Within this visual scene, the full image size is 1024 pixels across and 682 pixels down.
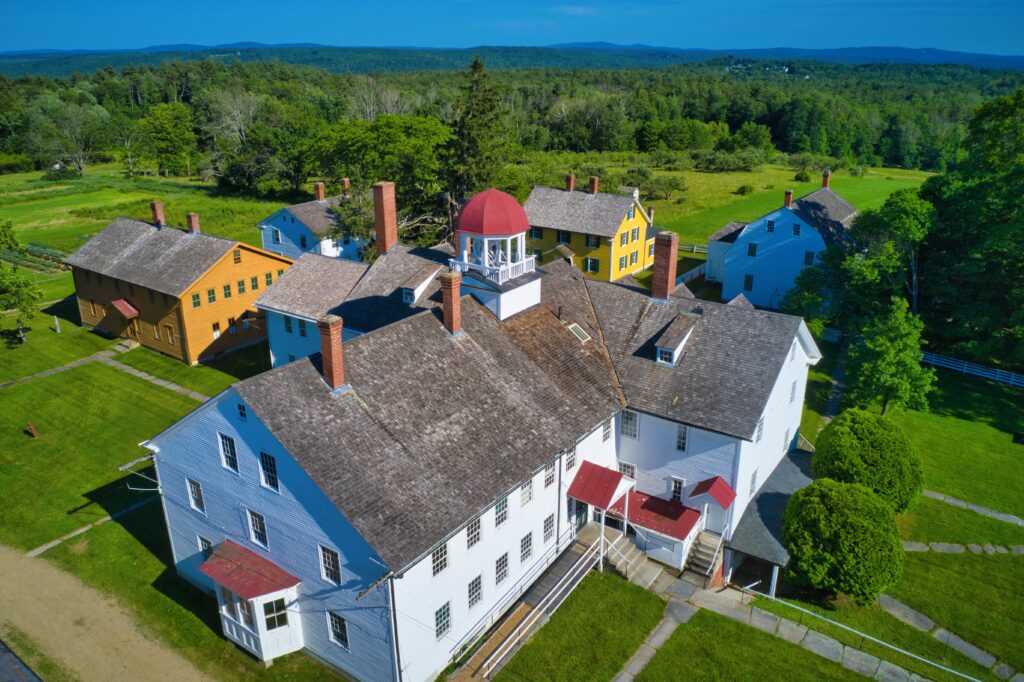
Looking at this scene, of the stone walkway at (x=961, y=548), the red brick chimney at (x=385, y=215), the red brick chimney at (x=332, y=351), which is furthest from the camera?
the red brick chimney at (x=385, y=215)

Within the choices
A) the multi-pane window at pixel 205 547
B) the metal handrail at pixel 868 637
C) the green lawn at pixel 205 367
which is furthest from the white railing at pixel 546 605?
the green lawn at pixel 205 367

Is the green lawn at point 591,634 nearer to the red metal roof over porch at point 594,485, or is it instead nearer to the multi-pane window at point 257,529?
the red metal roof over porch at point 594,485

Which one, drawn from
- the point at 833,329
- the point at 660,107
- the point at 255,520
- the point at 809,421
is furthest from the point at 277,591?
the point at 660,107

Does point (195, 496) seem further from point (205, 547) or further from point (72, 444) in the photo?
point (72, 444)

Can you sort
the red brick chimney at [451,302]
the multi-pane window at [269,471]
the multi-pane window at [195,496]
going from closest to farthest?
1. the multi-pane window at [269,471]
2. the multi-pane window at [195,496]
3. the red brick chimney at [451,302]

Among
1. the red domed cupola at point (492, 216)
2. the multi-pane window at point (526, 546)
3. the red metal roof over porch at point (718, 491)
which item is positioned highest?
the red domed cupola at point (492, 216)

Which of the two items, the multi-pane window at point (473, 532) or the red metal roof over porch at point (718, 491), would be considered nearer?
the multi-pane window at point (473, 532)

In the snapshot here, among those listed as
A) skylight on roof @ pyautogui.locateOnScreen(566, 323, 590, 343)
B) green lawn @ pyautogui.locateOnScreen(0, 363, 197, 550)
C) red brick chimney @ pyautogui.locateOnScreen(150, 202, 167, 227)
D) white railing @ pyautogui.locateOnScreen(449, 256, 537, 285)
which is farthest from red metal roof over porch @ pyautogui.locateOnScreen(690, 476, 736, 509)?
red brick chimney @ pyautogui.locateOnScreen(150, 202, 167, 227)
